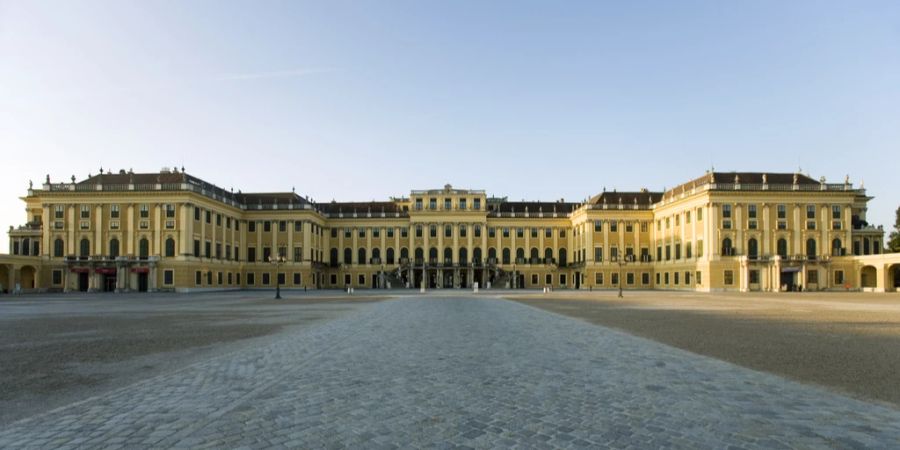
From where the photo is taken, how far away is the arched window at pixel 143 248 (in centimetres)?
6959

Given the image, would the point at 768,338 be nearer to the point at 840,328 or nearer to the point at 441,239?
the point at 840,328

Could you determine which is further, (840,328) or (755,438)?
(840,328)

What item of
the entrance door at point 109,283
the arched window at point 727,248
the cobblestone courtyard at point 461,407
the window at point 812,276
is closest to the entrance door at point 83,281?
the entrance door at point 109,283

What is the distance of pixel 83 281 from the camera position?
7025 centimetres

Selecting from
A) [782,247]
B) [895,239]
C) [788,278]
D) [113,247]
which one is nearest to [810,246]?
[782,247]

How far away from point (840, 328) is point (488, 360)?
14478mm

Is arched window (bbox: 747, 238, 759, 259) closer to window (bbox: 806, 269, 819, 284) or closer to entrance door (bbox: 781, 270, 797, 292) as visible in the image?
entrance door (bbox: 781, 270, 797, 292)

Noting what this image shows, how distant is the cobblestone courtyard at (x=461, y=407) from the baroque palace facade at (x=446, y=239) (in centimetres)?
4788

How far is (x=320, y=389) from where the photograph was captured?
8.83m

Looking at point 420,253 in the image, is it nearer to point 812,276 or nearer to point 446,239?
point 446,239

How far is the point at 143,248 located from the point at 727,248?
68.9m

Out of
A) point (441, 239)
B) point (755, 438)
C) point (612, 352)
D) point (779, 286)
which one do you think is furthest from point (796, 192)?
point (755, 438)

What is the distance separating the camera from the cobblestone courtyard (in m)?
6.29

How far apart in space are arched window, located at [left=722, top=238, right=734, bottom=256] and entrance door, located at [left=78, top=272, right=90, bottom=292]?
74844mm
